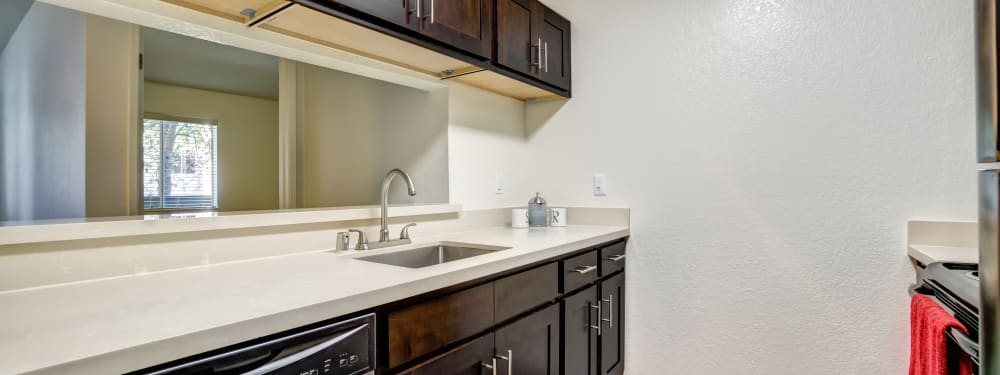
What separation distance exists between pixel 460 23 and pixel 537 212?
3.27 feet

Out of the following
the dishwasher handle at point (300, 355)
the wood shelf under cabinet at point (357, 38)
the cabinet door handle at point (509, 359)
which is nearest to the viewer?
the dishwasher handle at point (300, 355)

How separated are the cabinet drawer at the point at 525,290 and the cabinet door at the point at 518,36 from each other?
84 centimetres

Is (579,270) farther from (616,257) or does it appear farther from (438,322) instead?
(438,322)

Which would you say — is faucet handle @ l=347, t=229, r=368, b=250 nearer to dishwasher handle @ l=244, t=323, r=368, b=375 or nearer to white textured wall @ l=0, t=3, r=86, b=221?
dishwasher handle @ l=244, t=323, r=368, b=375

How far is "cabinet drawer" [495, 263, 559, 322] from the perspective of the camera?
129 cm

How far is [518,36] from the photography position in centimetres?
187

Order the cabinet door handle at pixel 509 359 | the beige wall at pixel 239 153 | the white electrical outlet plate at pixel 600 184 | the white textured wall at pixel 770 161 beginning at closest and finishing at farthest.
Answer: the cabinet door handle at pixel 509 359 < the white textured wall at pixel 770 161 < the white electrical outlet plate at pixel 600 184 < the beige wall at pixel 239 153

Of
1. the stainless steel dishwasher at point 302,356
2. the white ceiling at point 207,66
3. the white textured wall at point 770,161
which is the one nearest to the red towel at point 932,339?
the white textured wall at point 770,161

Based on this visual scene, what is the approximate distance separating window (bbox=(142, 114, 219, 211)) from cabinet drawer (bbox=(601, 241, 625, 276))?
110 inches

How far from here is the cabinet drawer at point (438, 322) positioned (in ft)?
3.17

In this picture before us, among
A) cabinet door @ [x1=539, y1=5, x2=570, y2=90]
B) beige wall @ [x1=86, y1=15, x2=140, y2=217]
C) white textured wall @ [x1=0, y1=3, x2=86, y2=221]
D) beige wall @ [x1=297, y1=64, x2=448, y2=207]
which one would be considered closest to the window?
white textured wall @ [x1=0, y1=3, x2=86, y2=221]

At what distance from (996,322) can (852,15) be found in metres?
1.79

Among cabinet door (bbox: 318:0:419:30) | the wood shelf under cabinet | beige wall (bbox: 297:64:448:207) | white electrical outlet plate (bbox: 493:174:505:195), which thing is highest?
cabinet door (bbox: 318:0:419:30)

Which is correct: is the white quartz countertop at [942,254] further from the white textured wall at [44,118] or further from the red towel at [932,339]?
the white textured wall at [44,118]
